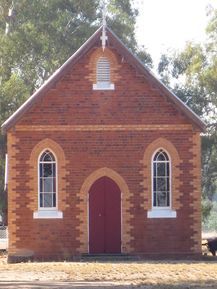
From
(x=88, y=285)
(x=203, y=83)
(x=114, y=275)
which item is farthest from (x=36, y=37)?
(x=88, y=285)

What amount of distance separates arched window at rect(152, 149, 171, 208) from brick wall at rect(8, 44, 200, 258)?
28cm

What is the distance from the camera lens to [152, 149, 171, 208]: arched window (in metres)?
28.0

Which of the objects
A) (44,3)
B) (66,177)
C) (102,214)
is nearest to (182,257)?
(102,214)

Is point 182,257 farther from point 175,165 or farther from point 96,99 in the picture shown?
point 96,99

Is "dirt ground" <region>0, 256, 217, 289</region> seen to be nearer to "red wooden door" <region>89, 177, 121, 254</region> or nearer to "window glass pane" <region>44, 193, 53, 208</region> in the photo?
"red wooden door" <region>89, 177, 121, 254</region>

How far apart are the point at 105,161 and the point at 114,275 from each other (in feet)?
24.9

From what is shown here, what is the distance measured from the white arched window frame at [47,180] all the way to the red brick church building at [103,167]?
1.4 inches

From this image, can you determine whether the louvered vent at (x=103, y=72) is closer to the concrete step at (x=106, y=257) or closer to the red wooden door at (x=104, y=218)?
the red wooden door at (x=104, y=218)

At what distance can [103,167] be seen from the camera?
27891mm

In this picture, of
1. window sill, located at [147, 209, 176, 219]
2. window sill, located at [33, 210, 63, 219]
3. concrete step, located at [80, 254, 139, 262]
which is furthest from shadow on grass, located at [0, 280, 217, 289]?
window sill, located at [147, 209, 176, 219]

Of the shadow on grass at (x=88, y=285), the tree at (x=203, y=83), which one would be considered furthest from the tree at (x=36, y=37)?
the shadow on grass at (x=88, y=285)

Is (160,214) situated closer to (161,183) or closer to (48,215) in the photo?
(161,183)

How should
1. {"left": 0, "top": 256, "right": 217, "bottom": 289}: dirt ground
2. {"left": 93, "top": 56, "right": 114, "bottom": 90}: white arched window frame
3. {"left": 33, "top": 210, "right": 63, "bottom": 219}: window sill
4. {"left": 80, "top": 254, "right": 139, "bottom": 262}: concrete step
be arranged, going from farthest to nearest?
{"left": 93, "top": 56, "right": 114, "bottom": 90}: white arched window frame < {"left": 33, "top": 210, "right": 63, "bottom": 219}: window sill < {"left": 80, "top": 254, "right": 139, "bottom": 262}: concrete step < {"left": 0, "top": 256, "right": 217, "bottom": 289}: dirt ground

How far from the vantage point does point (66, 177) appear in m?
27.8
